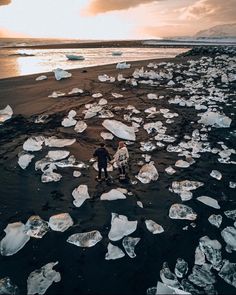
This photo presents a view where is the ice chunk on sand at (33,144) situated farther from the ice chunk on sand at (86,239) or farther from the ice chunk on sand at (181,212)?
the ice chunk on sand at (181,212)

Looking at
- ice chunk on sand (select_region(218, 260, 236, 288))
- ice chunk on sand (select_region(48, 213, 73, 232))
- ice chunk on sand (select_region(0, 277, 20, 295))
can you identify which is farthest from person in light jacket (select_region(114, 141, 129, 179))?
ice chunk on sand (select_region(0, 277, 20, 295))

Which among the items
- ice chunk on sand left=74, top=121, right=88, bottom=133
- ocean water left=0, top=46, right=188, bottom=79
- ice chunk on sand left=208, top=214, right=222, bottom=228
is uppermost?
ice chunk on sand left=74, top=121, right=88, bottom=133

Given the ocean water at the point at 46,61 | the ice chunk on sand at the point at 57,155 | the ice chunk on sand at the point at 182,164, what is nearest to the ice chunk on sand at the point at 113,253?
the ice chunk on sand at the point at 182,164

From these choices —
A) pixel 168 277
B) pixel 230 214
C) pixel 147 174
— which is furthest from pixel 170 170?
pixel 168 277

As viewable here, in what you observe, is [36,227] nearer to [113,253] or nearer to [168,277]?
[113,253]

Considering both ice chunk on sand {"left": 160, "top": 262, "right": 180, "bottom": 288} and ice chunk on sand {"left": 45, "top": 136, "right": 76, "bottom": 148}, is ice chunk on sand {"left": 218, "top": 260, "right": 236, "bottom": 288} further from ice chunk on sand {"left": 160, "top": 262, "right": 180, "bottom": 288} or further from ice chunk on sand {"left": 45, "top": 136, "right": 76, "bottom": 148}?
ice chunk on sand {"left": 45, "top": 136, "right": 76, "bottom": 148}

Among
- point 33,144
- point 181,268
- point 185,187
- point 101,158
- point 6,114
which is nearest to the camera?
point 181,268
